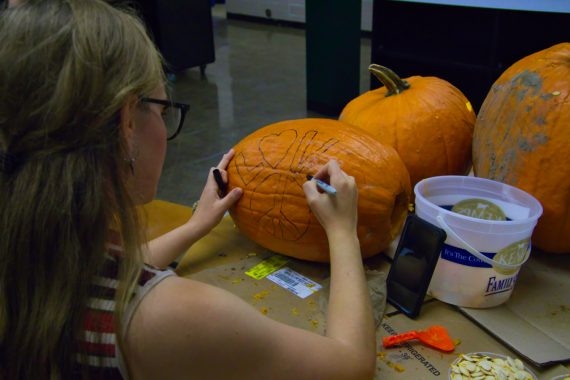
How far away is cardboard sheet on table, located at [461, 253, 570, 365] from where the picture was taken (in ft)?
2.78

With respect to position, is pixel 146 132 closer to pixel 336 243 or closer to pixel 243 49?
pixel 336 243

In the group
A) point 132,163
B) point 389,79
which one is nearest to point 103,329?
point 132,163

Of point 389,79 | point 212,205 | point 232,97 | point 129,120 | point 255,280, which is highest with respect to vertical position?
point 129,120

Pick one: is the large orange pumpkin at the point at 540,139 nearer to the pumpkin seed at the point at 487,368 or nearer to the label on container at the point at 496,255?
the label on container at the point at 496,255

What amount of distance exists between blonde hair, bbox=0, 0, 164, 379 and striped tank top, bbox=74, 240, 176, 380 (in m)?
0.01

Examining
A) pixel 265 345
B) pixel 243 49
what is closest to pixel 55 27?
pixel 265 345

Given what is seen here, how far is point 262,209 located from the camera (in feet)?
3.61

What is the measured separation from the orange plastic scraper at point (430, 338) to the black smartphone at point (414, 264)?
0.05 metres

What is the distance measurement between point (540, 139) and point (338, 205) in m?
0.47

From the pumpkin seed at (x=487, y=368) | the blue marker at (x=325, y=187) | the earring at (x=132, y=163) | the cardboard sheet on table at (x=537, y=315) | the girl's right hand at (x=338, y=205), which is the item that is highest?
the earring at (x=132, y=163)

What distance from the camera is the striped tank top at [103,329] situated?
1.96ft

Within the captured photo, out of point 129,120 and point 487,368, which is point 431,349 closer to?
point 487,368

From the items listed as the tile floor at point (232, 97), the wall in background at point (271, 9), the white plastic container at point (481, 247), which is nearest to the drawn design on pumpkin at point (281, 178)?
the white plastic container at point (481, 247)

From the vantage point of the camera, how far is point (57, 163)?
57 centimetres
